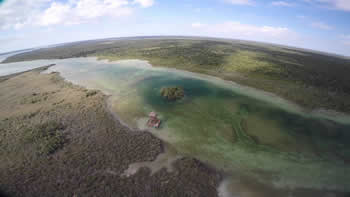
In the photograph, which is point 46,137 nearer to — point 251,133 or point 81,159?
point 81,159

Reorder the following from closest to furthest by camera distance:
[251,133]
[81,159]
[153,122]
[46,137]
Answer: [81,159] < [46,137] < [251,133] < [153,122]

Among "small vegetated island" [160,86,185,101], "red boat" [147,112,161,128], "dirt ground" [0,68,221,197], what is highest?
"small vegetated island" [160,86,185,101]

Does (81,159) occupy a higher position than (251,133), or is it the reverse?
(251,133)

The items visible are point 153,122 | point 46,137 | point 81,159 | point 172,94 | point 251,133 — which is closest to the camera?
point 81,159

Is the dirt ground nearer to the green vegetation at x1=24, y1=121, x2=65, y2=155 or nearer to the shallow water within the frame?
the green vegetation at x1=24, y1=121, x2=65, y2=155

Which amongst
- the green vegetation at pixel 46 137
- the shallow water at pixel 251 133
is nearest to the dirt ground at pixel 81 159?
the green vegetation at pixel 46 137

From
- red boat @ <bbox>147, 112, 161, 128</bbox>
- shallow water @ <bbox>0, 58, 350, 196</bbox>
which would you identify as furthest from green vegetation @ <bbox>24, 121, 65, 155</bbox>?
red boat @ <bbox>147, 112, 161, 128</bbox>

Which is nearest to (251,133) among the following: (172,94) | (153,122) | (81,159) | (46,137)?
(153,122)
